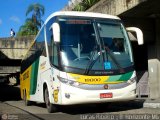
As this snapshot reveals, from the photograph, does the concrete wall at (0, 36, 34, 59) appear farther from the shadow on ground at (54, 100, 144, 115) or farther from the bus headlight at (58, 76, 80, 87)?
the bus headlight at (58, 76, 80, 87)

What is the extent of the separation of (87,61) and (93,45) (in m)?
0.64

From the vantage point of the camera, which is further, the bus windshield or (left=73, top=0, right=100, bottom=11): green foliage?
(left=73, top=0, right=100, bottom=11): green foliage

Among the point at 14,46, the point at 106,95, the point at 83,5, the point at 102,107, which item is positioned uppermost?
the point at 83,5

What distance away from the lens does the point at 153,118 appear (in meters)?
11.3

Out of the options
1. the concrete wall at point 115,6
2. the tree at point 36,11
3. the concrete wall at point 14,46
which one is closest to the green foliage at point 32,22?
the tree at point 36,11

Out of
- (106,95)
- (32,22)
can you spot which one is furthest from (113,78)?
(32,22)

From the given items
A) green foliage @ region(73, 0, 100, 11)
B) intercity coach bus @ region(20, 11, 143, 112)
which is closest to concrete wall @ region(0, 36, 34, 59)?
green foliage @ region(73, 0, 100, 11)

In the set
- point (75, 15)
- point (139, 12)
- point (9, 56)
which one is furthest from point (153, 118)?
point (9, 56)

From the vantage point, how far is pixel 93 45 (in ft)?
43.3

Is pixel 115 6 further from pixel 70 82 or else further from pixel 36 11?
pixel 36 11

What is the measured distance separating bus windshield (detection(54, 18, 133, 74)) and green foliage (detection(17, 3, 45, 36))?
172 feet

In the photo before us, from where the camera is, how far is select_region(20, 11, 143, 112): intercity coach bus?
12.7 meters

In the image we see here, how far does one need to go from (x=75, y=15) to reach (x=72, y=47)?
1.31 metres

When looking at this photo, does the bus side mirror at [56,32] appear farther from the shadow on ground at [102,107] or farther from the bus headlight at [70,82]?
the shadow on ground at [102,107]
